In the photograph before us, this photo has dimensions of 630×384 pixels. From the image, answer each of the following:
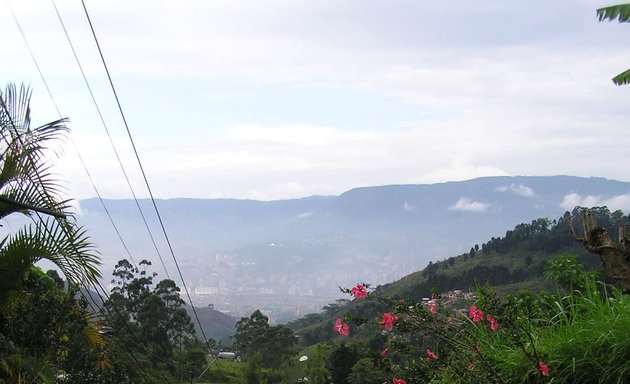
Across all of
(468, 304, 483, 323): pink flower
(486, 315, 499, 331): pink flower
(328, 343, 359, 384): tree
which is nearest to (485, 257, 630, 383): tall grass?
(486, 315, 499, 331): pink flower

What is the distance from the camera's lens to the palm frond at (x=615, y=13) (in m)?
6.34

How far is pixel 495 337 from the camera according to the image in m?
3.05

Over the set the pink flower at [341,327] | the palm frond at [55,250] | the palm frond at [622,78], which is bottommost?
the pink flower at [341,327]

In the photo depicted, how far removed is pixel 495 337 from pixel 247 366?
112 ft

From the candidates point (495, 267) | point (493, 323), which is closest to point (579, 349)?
point (493, 323)

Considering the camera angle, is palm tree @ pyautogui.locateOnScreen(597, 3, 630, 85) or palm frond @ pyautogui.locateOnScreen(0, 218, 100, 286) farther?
palm tree @ pyautogui.locateOnScreen(597, 3, 630, 85)

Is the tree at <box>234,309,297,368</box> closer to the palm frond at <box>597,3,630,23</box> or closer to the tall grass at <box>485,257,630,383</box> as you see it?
the palm frond at <box>597,3,630,23</box>

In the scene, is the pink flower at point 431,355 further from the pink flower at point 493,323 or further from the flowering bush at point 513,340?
the pink flower at point 493,323

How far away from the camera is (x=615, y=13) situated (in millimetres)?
6488

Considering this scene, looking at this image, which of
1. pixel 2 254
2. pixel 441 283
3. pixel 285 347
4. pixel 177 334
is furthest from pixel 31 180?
pixel 441 283

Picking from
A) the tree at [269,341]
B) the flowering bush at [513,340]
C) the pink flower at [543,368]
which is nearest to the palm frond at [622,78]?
the flowering bush at [513,340]

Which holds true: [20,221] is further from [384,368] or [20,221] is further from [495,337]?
[495,337]

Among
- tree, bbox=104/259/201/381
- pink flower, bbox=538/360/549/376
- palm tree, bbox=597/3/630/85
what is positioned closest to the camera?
pink flower, bbox=538/360/549/376

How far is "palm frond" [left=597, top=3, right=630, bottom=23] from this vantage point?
6342 mm
